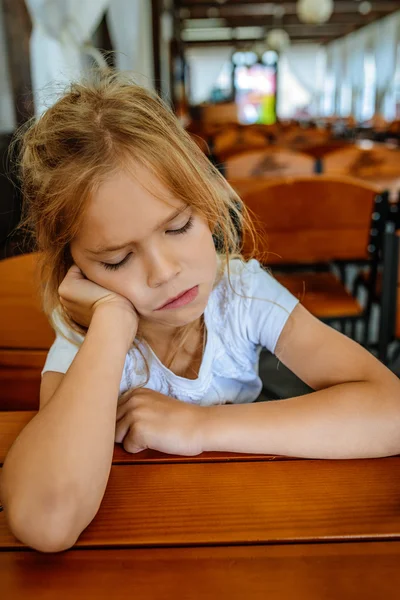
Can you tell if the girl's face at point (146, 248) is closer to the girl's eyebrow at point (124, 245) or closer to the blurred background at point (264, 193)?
the girl's eyebrow at point (124, 245)

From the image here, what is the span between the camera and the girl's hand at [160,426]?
0.65 m

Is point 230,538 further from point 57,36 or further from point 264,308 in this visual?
point 57,36

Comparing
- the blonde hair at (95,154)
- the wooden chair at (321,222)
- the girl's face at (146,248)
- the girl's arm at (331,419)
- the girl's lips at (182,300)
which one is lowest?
the wooden chair at (321,222)

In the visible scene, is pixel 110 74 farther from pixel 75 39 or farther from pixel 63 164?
pixel 75 39

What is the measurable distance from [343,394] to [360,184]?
46.5 inches

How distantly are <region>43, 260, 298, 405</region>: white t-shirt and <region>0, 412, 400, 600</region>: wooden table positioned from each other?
30 cm

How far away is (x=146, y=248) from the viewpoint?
28.8 inches

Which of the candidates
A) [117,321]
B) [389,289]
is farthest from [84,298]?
[389,289]

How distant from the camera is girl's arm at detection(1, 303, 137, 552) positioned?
1.70 ft

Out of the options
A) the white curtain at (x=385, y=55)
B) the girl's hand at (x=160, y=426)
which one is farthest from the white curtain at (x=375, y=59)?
the girl's hand at (x=160, y=426)

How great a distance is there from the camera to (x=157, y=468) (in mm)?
622

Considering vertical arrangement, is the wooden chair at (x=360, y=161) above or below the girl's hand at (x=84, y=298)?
below

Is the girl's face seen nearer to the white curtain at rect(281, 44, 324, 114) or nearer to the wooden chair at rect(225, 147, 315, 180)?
the wooden chair at rect(225, 147, 315, 180)

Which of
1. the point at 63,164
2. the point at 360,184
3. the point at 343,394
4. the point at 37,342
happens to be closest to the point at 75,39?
the point at 360,184
